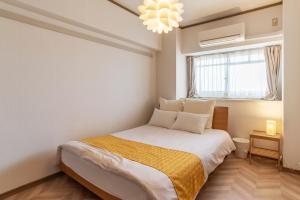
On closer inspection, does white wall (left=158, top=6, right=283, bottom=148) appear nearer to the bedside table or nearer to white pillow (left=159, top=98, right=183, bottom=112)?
the bedside table

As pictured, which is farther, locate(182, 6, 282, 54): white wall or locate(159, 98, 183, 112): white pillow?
locate(159, 98, 183, 112): white pillow

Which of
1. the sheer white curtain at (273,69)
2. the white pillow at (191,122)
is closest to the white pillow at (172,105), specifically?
the white pillow at (191,122)

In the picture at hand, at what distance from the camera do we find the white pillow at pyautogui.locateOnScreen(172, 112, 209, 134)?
9.07 ft

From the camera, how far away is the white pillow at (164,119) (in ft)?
10.2

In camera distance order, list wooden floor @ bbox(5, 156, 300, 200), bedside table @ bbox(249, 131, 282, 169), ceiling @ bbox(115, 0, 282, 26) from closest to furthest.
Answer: wooden floor @ bbox(5, 156, 300, 200) → bedside table @ bbox(249, 131, 282, 169) → ceiling @ bbox(115, 0, 282, 26)

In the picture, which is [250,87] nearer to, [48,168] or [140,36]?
[140,36]

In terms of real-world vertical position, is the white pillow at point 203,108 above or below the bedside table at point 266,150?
above

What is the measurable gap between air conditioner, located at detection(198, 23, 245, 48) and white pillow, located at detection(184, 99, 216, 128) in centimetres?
113

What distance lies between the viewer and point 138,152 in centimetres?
196

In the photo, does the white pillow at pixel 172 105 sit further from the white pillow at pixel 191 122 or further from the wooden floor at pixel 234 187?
the wooden floor at pixel 234 187

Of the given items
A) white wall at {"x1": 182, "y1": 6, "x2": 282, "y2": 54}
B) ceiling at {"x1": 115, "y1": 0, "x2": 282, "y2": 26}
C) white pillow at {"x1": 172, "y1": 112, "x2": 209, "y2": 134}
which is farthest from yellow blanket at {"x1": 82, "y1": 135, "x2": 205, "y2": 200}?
white wall at {"x1": 182, "y1": 6, "x2": 282, "y2": 54}

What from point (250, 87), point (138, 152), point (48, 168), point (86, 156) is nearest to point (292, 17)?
point (250, 87)

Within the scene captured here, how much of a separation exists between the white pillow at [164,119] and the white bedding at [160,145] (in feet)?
0.37

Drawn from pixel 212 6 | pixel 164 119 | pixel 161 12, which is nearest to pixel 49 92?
pixel 161 12
